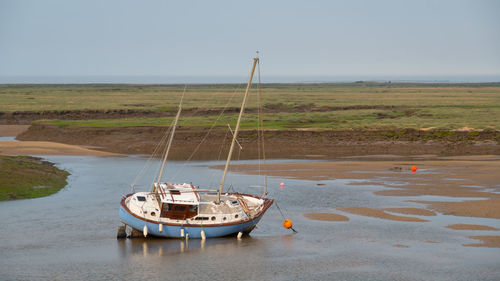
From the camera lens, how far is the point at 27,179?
55.3m

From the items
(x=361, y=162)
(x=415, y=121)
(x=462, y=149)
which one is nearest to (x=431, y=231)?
(x=361, y=162)

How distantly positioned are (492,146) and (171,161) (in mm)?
40760

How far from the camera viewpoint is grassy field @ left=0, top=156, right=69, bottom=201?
168ft

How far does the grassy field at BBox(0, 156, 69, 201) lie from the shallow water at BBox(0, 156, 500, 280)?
6.40 feet

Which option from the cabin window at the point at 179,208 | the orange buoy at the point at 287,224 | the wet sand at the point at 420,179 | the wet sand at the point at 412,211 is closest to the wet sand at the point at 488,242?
the wet sand at the point at 420,179

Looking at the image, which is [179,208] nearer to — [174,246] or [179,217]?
[179,217]

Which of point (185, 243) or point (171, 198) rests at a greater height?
point (171, 198)

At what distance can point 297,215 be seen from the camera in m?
46.0

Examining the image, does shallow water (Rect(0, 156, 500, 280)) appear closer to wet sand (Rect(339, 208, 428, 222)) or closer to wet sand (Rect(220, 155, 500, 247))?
wet sand (Rect(339, 208, 428, 222))

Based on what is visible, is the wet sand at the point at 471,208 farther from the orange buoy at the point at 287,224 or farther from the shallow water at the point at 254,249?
the orange buoy at the point at 287,224

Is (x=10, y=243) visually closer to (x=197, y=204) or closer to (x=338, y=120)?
(x=197, y=204)

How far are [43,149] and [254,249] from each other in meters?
52.6

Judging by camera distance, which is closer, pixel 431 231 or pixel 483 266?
pixel 483 266

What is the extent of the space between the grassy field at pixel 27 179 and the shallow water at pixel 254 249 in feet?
6.40
